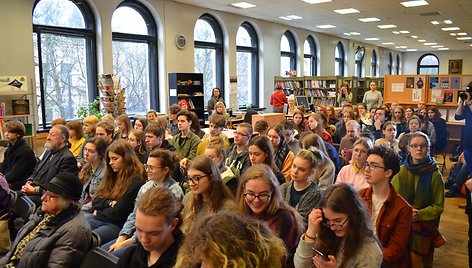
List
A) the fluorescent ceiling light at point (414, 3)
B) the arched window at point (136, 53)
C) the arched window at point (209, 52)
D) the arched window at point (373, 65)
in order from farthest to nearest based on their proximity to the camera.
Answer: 1. the arched window at point (373, 65)
2. the arched window at point (209, 52)
3. the fluorescent ceiling light at point (414, 3)
4. the arched window at point (136, 53)

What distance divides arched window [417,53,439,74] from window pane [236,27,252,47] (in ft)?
55.9

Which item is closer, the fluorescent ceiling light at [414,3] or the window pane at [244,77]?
the fluorescent ceiling light at [414,3]

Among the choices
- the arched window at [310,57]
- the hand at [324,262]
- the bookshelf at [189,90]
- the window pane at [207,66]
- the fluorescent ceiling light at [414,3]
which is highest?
the fluorescent ceiling light at [414,3]

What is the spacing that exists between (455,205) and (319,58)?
11.5 metres

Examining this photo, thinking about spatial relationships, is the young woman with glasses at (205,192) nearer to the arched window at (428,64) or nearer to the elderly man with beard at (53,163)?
the elderly man with beard at (53,163)

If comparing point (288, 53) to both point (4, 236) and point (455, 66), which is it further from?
point (455, 66)

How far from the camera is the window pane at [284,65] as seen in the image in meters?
14.3

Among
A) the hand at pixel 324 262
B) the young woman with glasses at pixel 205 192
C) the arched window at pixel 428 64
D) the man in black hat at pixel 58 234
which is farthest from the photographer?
the arched window at pixel 428 64

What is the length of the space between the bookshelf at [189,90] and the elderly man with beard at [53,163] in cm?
548

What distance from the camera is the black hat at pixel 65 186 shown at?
2449 mm

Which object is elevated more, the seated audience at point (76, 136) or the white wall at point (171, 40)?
the white wall at point (171, 40)

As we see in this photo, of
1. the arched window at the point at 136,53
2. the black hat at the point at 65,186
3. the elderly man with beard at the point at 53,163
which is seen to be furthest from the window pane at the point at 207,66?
the black hat at the point at 65,186

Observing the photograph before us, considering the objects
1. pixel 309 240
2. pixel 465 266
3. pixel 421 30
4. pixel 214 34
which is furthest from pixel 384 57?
pixel 309 240

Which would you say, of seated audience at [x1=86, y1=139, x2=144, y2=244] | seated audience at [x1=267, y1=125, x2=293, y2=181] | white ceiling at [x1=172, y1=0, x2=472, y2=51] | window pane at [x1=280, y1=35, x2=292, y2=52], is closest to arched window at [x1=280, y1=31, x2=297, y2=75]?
window pane at [x1=280, y1=35, x2=292, y2=52]
